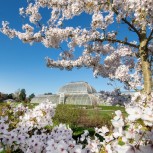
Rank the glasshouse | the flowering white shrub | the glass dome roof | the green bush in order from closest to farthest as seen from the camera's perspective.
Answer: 1. the flowering white shrub
2. the green bush
3. the glasshouse
4. the glass dome roof

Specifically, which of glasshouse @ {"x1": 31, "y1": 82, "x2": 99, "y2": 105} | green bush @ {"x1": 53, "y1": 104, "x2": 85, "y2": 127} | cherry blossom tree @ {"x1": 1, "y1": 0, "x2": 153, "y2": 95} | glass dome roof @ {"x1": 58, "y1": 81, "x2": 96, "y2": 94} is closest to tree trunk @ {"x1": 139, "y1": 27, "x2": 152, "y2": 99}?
cherry blossom tree @ {"x1": 1, "y1": 0, "x2": 153, "y2": 95}

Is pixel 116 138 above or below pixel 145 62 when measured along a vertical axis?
Result: below

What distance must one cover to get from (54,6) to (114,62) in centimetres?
359

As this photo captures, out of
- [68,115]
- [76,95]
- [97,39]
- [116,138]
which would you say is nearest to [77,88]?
[76,95]

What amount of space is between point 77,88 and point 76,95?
274 inches

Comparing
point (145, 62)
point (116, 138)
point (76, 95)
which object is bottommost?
point (116, 138)

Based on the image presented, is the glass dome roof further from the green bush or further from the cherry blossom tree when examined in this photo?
the cherry blossom tree

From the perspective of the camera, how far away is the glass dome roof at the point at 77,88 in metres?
71.2

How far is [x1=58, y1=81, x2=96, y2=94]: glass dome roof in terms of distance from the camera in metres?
71.2

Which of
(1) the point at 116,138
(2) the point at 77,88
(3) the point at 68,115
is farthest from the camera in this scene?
(2) the point at 77,88

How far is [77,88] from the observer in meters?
73.1

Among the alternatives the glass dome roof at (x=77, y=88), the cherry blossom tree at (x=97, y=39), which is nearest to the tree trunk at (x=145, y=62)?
the cherry blossom tree at (x=97, y=39)

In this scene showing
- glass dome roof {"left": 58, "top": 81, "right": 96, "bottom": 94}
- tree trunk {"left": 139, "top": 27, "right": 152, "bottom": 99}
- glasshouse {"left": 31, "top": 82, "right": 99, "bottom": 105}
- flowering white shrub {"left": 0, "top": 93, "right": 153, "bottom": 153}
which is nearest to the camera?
flowering white shrub {"left": 0, "top": 93, "right": 153, "bottom": 153}

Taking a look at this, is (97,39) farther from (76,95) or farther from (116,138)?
(76,95)
